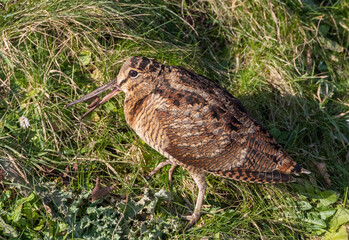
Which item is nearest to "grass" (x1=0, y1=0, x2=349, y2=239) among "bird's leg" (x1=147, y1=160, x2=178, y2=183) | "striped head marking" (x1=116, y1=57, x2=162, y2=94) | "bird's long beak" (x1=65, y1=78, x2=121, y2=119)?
"bird's leg" (x1=147, y1=160, x2=178, y2=183)

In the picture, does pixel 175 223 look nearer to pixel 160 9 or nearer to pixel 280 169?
pixel 280 169

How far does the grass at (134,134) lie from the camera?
10.8 ft

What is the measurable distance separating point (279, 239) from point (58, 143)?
2.17 metres

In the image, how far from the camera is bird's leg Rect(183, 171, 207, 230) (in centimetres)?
342

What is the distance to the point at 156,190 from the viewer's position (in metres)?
3.59

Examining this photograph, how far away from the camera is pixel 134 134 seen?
3820 millimetres

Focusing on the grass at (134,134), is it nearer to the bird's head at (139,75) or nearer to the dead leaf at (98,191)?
the dead leaf at (98,191)

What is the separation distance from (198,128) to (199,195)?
68cm

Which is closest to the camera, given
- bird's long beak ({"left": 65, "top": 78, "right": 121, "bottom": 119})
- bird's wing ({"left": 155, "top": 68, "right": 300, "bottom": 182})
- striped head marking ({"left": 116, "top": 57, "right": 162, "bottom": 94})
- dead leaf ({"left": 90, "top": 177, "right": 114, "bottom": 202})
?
bird's wing ({"left": 155, "top": 68, "right": 300, "bottom": 182})

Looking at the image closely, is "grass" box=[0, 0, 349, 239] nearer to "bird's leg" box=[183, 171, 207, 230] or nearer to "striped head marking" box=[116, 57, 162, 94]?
"bird's leg" box=[183, 171, 207, 230]

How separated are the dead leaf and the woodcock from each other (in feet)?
1.79

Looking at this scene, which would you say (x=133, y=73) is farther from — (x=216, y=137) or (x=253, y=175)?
(x=253, y=175)

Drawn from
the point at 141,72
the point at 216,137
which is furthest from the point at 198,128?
the point at 141,72

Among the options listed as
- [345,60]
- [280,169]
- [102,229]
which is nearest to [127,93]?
[102,229]
